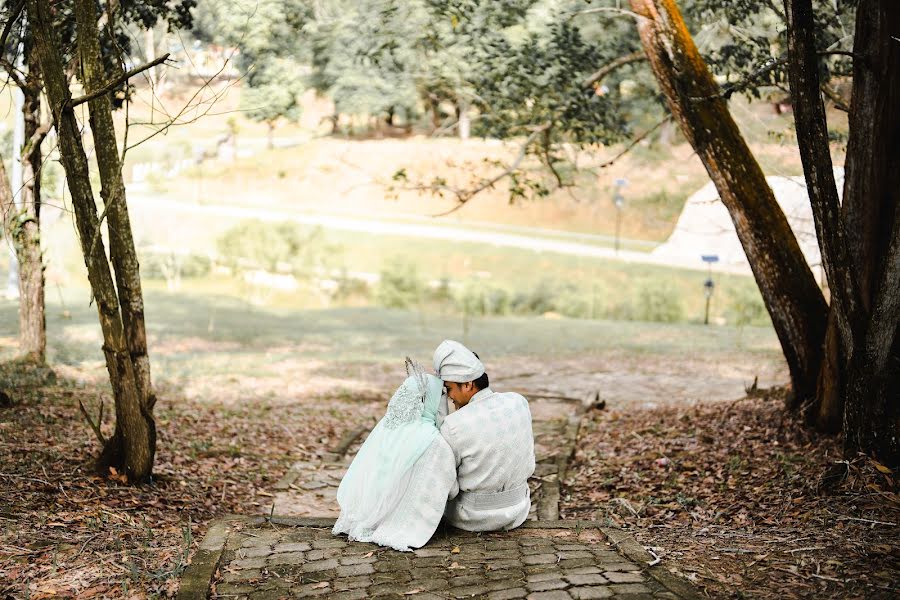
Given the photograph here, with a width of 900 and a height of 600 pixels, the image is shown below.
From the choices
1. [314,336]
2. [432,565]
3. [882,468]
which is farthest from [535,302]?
[432,565]

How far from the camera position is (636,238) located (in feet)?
114

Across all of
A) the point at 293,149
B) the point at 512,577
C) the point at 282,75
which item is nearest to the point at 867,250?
the point at 512,577

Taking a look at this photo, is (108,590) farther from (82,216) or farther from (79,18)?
(79,18)

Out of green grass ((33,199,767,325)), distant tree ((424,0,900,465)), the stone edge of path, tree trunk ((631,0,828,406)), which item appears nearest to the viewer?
the stone edge of path

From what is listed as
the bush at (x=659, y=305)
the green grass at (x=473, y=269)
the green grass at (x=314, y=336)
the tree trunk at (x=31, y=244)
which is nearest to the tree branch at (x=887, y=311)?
the tree trunk at (x=31, y=244)

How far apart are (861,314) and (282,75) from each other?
17215 mm

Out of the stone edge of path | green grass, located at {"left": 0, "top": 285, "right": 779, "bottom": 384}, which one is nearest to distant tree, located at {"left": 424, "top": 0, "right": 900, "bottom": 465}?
the stone edge of path

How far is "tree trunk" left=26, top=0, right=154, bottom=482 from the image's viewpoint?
18.7 feet

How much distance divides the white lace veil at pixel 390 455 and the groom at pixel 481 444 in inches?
4.9

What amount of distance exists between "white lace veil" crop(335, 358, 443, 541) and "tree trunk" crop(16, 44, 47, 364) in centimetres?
592

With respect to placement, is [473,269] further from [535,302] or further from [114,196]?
[114,196]

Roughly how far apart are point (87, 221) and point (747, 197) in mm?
5087

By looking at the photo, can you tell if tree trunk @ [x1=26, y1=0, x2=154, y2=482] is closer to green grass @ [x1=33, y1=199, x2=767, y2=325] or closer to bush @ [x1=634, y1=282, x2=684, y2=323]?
green grass @ [x1=33, y1=199, x2=767, y2=325]

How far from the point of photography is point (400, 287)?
26.6m
